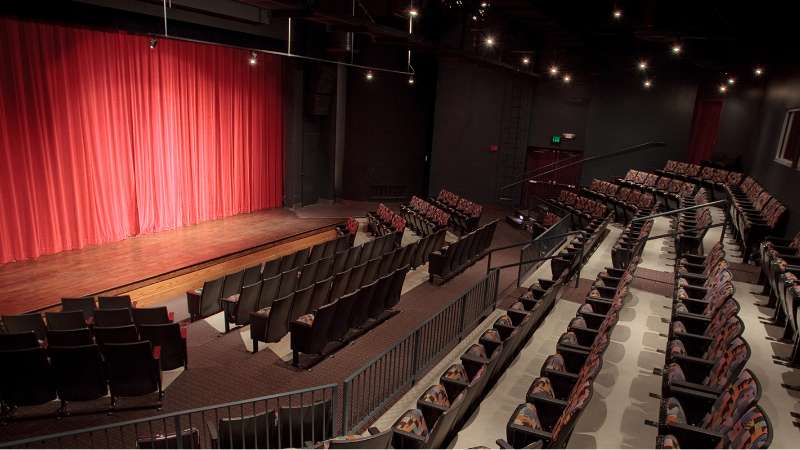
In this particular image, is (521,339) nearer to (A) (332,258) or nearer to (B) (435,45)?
(A) (332,258)

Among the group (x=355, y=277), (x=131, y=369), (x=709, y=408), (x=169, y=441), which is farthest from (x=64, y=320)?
(x=709, y=408)

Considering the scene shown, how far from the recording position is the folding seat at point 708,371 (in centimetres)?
354

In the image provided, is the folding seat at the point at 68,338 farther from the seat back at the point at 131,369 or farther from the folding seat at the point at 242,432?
the folding seat at the point at 242,432

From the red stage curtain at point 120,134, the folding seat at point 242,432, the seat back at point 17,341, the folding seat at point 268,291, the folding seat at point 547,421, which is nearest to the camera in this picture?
the folding seat at point 547,421

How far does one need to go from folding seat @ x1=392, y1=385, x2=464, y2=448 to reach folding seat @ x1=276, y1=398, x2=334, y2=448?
0.69 metres

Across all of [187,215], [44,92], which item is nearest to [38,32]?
[44,92]

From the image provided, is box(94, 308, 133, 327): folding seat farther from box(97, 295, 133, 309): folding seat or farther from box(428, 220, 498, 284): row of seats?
box(428, 220, 498, 284): row of seats

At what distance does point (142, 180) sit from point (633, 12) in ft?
36.1

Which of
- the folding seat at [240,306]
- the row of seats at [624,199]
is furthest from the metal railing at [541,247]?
the folding seat at [240,306]

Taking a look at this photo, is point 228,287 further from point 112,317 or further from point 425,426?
point 425,426

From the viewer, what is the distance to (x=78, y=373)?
467cm

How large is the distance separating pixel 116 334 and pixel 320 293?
2386 millimetres

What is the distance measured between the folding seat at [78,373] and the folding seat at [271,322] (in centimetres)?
→ 160

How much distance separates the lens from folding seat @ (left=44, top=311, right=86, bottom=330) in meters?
5.50
